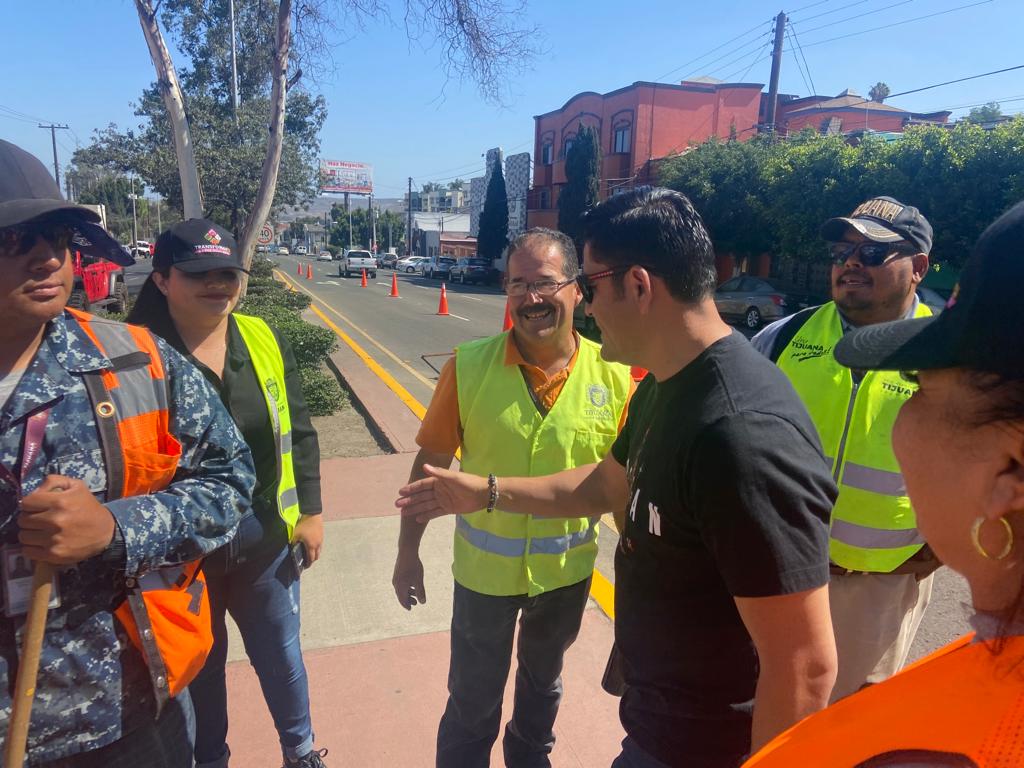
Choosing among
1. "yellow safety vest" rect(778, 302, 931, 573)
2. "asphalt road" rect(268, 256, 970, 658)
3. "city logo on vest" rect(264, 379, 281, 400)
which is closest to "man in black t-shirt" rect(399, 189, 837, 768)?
"asphalt road" rect(268, 256, 970, 658)

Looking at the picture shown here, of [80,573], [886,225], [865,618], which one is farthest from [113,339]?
[886,225]

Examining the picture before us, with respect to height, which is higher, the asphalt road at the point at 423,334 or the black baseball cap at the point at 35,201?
the black baseball cap at the point at 35,201

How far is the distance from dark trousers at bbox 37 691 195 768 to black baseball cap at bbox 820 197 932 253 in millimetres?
2629

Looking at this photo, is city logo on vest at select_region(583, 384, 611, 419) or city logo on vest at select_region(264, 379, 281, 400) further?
city logo on vest at select_region(264, 379, 281, 400)

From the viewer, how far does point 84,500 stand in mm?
1363

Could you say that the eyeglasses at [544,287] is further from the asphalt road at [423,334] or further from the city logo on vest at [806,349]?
the asphalt road at [423,334]

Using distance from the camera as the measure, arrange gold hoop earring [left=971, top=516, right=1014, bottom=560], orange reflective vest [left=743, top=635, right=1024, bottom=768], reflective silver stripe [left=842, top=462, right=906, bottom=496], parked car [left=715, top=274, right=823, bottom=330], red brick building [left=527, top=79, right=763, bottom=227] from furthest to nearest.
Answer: red brick building [left=527, top=79, right=763, bottom=227] < parked car [left=715, top=274, right=823, bottom=330] < reflective silver stripe [left=842, top=462, right=906, bottom=496] < gold hoop earring [left=971, top=516, right=1014, bottom=560] < orange reflective vest [left=743, top=635, right=1024, bottom=768]

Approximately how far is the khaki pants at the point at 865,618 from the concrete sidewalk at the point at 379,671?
96cm

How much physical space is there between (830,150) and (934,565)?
19215 mm

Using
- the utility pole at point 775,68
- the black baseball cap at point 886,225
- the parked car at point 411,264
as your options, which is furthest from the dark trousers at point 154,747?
the parked car at point 411,264

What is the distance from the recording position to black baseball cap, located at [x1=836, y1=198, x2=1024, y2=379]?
2.33ft

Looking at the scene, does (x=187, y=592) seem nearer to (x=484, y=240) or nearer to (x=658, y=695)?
(x=658, y=695)

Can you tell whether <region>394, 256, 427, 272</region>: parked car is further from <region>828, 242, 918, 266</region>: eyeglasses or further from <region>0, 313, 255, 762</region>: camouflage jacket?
<region>0, 313, 255, 762</region>: camouflage jacket

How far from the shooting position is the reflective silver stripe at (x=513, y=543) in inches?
89.4
